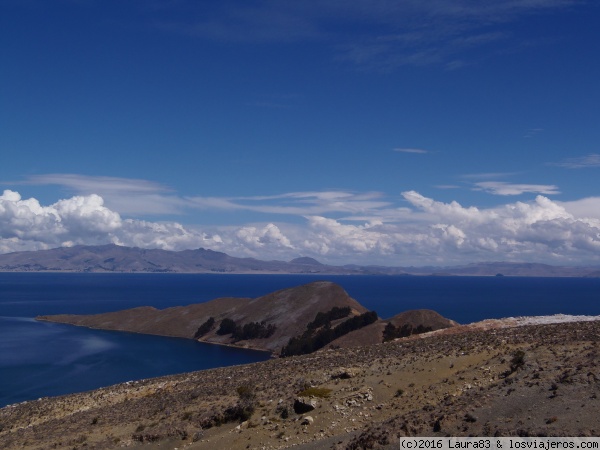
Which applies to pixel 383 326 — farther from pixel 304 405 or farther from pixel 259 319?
pixel 304 405

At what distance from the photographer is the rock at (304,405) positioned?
86.6 ft

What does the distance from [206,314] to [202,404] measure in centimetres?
12347

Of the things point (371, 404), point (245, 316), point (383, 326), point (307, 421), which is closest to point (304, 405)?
point (307, 421)

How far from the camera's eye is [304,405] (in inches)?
1041

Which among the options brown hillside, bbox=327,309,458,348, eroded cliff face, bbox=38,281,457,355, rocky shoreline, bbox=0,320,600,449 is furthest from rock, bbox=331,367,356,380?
eroded cliff face, bbox=38,281,457,355

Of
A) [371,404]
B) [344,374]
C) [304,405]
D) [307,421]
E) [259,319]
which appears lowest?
[259,319]

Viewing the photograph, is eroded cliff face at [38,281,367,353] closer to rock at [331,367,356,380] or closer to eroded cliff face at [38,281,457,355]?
eroded cliff face at [38,281,457,355]

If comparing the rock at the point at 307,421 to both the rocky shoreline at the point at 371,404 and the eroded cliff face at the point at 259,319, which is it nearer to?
the rocky shoreline at the point at 371,404

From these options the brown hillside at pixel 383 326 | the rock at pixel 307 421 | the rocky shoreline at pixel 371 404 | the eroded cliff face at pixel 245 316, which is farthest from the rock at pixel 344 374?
the eroded cliff face at pixel 245 316

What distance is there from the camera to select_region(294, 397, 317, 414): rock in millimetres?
26391

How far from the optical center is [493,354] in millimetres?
30875

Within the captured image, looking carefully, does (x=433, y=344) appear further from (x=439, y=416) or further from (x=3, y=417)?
(x=3, y=417)

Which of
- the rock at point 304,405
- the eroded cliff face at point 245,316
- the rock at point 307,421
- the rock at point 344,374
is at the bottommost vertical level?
the eroded cliff face at point 245,316

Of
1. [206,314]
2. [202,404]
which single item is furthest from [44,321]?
[202,404]
